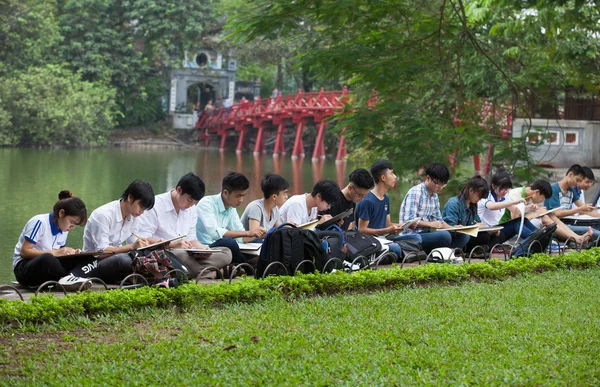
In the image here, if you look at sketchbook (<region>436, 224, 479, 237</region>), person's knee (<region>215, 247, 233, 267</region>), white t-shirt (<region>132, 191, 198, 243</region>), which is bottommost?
person's knee (<region>215, 247, 233, 267</region>)

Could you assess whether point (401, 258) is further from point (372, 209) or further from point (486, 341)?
point (486, 341)

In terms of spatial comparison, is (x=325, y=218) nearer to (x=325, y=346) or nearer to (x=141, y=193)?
(x=141, y=193)

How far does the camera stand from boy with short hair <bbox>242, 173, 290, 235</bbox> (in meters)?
6.80

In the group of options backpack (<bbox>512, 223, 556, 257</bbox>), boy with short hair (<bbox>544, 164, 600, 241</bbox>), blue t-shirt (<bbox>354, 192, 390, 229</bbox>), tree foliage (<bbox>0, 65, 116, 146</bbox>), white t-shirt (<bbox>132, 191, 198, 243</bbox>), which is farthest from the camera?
tree foliage (<bbox>0, 65, 116, 146</bbox>)

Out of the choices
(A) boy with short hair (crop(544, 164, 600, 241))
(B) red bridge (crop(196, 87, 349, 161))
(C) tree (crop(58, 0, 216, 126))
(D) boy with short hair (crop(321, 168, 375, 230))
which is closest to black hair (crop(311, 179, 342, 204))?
(D) boy with short hair (crop(321, 168, 375, 230))

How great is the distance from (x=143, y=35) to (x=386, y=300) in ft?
114

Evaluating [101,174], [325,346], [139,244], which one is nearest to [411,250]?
[139,244]

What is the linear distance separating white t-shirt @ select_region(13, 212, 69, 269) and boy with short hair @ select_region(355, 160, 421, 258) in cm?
271

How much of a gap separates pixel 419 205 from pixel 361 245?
41.7 inches

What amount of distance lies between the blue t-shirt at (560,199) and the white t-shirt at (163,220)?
4.37 m

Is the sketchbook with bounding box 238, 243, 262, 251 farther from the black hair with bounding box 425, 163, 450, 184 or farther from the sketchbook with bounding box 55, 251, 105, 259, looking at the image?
the black hair with bounding box 425, 163, 450, 184

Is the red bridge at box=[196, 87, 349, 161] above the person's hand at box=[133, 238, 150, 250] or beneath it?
above

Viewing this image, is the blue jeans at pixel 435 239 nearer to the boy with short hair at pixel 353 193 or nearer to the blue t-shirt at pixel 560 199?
the boy with short hair at pixel 353 193

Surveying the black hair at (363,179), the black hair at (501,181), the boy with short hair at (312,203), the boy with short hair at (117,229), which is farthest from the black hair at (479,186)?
the boy with short hair at (117,229)
